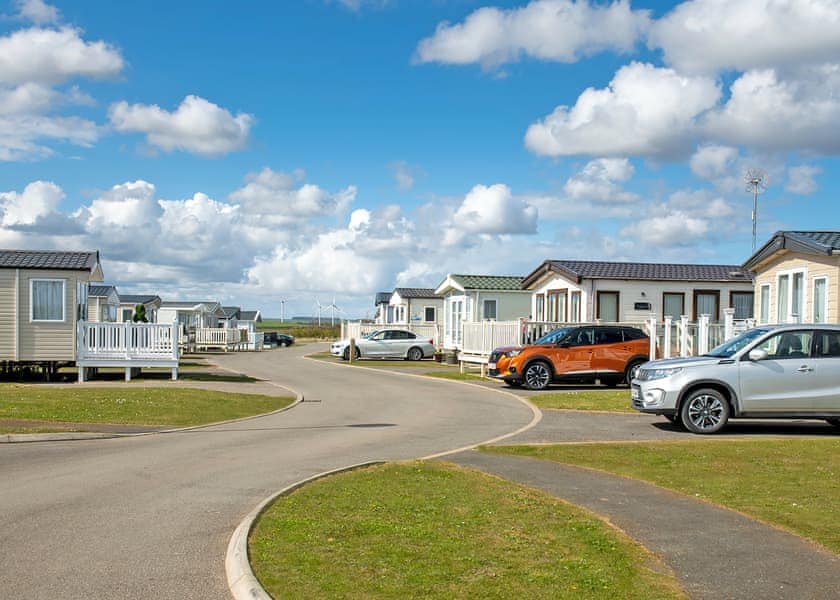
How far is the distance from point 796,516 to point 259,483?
229 inches

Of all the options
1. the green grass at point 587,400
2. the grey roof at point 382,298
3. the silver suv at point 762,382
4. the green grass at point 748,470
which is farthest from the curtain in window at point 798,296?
the grey roof at point 382,298

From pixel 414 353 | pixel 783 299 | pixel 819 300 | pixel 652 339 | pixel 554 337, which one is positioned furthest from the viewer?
pixel 414 353

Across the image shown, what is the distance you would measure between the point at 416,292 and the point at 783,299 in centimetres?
3739

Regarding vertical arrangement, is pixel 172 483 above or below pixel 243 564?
below

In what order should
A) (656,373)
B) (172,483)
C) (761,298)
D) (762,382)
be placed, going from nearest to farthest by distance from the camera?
(172,483) → (762,382) → (656,373) → (761,298)

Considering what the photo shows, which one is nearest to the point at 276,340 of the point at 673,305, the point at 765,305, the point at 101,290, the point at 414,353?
the point at 101,290

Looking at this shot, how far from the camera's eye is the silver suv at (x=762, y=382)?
15445 mm

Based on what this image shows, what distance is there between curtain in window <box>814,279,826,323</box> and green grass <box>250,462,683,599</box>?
13.8 metres

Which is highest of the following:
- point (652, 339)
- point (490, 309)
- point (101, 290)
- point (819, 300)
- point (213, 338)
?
point (101, 290)

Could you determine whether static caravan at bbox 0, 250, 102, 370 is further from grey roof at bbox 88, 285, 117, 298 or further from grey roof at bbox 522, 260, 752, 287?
grey roof at bbox 88, 285, 117, 298

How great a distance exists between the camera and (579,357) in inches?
987

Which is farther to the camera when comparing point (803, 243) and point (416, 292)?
point (416, 292)

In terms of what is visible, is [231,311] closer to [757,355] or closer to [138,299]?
[138,299]

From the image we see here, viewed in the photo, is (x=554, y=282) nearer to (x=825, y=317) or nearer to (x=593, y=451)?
(x=825, y=317)
